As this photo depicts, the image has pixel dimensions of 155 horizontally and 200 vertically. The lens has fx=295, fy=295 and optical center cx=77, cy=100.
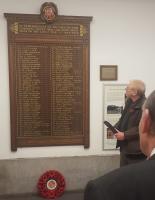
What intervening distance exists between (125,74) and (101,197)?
2.92 meters

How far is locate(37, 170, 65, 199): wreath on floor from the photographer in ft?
11.4

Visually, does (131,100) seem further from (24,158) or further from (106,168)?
(24,158)

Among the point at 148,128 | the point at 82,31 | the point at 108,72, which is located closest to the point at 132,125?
the point at 108,72

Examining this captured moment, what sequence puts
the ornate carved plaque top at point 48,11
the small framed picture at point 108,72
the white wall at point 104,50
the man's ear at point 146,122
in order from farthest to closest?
the small framed picture at point 108,72 < the white wall at point 104,50 < the ornate carved plaque top at point 48,11 < the man's ear at point 146,122

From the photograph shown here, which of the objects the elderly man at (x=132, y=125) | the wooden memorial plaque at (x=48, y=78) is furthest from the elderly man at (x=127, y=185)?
the wooden memorial plaque at (x=48, y=78)

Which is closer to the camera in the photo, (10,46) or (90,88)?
(10,46)

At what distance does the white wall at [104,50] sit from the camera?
134 inches

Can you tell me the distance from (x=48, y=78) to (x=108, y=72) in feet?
2.36

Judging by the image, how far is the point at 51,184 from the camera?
138 inches

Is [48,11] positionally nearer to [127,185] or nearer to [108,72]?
[108,72]

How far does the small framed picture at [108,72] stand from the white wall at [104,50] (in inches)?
2.0

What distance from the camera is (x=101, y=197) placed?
0.77 m

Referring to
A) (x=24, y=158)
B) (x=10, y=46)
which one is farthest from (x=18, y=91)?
(x=24, y=158)

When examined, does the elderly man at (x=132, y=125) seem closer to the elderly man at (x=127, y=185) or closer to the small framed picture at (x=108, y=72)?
the small framed picture at (x=108, y=72)
